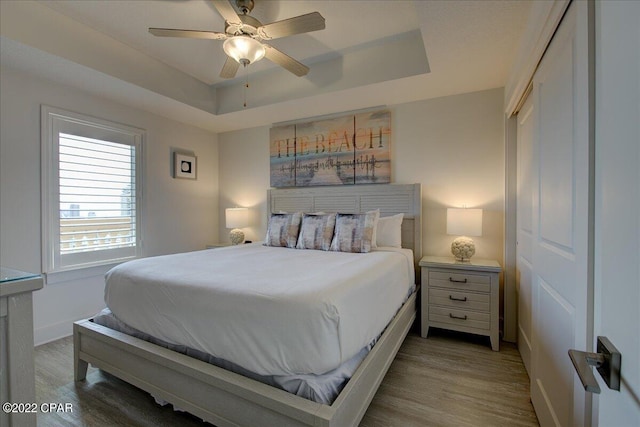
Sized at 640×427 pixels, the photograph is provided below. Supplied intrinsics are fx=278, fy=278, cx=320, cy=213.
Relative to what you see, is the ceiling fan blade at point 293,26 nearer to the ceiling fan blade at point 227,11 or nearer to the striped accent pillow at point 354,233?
the ceiling fan blade at point 227,11

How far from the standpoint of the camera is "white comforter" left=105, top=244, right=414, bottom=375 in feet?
4.02

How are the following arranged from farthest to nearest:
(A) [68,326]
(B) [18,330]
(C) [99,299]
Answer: (C) [99,299]
(A) [68,326]
(B) [18,330]

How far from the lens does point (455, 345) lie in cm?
256

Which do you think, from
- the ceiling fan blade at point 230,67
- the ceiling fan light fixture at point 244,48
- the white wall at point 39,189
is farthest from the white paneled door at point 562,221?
the white wall at point 39,189

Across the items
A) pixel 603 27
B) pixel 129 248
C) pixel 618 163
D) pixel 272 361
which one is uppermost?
pixel 603 27

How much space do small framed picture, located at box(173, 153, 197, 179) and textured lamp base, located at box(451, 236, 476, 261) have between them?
11.9 ft

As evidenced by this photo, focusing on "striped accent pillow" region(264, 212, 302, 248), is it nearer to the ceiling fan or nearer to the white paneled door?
the ceiling fan

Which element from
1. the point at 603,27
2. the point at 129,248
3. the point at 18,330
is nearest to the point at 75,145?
the point at 129,248

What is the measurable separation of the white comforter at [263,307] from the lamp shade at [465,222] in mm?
1017

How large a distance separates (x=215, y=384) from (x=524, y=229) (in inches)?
96.1

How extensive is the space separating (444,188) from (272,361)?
8.57ft

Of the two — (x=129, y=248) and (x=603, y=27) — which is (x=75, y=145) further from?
(x=603, y=27)

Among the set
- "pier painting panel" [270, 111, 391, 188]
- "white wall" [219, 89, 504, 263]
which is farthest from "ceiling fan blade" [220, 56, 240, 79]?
"white wall" [219, 89, 504, 263]

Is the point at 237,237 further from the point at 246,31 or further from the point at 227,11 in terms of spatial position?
the point at 227,11
